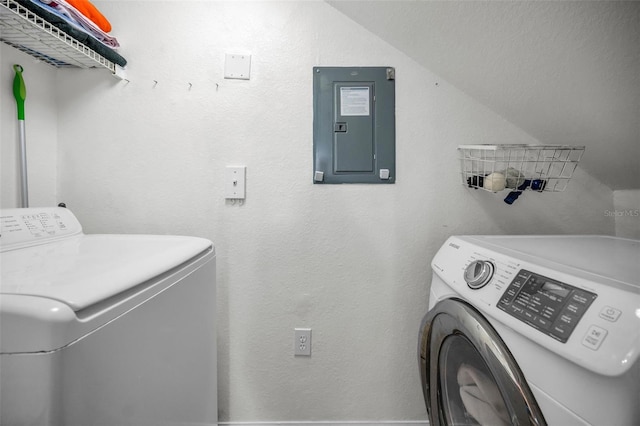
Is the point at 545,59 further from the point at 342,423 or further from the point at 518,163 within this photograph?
the point at 342,423

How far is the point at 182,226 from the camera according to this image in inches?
52.4

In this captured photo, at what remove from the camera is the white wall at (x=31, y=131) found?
3.71 feet

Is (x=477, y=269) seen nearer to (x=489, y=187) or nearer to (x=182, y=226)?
(x=489, y=187)

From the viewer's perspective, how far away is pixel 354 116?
4.31 feet

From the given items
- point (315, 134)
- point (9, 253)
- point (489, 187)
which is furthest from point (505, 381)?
point (9, 253)

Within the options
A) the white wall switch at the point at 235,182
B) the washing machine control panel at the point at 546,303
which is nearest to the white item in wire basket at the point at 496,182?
the washing machine control panel at the point at 546,303

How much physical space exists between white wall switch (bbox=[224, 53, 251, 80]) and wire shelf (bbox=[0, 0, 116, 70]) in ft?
1.57

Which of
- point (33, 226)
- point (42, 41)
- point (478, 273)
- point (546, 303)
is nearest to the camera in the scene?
point (546, 303)

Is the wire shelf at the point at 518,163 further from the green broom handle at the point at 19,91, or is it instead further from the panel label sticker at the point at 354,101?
the green broom handle at the point at 19,91

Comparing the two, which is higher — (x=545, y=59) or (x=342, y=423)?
(x=545, y=59)

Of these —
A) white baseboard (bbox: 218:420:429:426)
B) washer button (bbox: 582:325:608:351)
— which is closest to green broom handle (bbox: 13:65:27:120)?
white baseboard (bbox: 218:420:429:426)

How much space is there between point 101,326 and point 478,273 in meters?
0.85

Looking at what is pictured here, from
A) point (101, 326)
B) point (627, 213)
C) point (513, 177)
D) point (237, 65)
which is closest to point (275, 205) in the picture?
point (237, 65)

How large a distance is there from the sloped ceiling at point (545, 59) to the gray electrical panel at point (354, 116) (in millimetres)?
201
